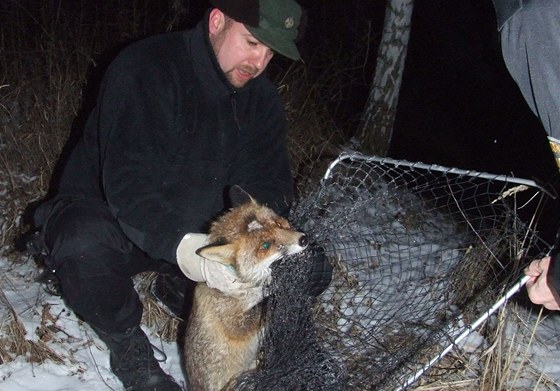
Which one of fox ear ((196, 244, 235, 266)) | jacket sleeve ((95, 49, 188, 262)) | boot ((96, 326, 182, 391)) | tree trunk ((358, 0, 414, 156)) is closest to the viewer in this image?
fox ear ((196, 244, 235, 266))

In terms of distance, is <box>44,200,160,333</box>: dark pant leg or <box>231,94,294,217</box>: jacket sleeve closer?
<box>44,200,160,333</box>: dark pant leg

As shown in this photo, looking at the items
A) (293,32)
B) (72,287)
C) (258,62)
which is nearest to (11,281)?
(72,287)

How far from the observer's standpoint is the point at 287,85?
6785mm

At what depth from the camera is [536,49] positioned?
6.31 ft

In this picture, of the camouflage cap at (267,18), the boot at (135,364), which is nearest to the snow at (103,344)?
the boot at (135,364)

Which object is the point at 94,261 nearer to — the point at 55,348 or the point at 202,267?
the point at 202,267

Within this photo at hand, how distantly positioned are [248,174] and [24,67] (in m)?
4.00

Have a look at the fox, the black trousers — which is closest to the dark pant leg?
the black trousers

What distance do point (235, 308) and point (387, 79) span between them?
14.3ft

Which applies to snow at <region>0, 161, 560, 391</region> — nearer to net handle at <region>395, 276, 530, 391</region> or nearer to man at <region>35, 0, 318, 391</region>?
man at <region>35, 0, 318, 391</region>

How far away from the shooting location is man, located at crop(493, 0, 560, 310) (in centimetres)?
187

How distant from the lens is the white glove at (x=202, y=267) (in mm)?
3105

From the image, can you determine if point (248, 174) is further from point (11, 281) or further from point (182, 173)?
point (11, 281)

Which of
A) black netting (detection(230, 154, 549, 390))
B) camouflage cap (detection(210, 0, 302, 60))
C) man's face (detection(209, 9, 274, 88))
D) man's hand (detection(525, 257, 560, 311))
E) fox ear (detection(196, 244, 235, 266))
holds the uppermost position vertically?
camouflage cap (detection(210, 0, 302, 60))
